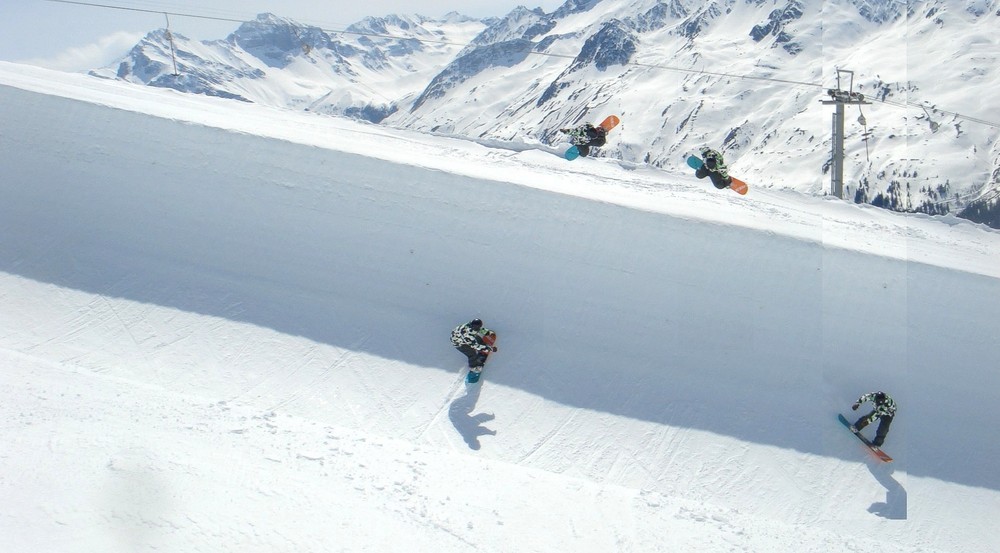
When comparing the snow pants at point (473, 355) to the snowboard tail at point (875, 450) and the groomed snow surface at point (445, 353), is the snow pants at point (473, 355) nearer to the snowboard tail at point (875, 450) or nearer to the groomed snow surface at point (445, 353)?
the groomed snow surface at point (445, 353)

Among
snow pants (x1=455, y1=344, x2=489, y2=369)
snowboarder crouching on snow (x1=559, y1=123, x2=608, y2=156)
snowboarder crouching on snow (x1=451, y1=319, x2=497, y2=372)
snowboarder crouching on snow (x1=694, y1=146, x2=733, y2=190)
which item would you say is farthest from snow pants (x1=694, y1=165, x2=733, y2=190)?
snow pants (x1=455, y1=344, x2=489, y2=369)

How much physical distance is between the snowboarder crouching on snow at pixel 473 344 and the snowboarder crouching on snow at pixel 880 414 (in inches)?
231

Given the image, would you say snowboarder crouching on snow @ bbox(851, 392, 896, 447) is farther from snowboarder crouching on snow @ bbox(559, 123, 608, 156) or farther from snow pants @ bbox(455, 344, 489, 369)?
snowboarder crouching on snow @ bbox(559, 123, 608, 156)

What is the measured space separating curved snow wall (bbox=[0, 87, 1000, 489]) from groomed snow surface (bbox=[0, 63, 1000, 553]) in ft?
0.17

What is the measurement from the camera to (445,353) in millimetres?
11711

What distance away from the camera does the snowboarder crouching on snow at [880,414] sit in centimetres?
1059

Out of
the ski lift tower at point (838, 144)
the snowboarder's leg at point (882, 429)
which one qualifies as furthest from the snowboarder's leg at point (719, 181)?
the snowboarder's leg at point (882, 429)

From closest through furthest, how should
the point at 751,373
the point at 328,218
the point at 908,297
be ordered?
the point at 751,373 → the point at 908,297 → the point at 328,218

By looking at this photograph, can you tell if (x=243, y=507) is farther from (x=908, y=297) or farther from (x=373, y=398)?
(x=908, y=297)

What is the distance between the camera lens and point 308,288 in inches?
500

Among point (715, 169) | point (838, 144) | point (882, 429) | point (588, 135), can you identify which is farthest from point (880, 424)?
point (838, 144)

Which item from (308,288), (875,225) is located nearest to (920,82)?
(875,225)

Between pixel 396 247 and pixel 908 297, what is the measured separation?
9.59m

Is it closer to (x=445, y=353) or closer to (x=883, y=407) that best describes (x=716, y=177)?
(x=883, y=407)
